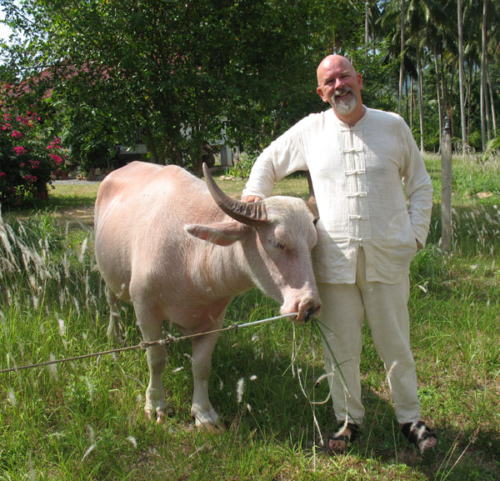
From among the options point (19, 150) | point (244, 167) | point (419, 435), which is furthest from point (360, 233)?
point (244, 167)

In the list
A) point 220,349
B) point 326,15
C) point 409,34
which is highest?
point 409,34

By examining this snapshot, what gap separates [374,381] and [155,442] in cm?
175

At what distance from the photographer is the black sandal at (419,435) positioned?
113 inches

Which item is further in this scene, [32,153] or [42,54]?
[32,153]

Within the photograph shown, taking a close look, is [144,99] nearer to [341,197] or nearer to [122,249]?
[122,249]

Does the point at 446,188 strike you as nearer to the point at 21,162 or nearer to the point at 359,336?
the point at 359,336

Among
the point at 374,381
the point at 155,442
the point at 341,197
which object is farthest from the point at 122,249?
the point at 374,381

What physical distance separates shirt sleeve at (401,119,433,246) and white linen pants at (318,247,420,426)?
0.34 m

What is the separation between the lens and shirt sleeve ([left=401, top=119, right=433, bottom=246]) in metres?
2.95

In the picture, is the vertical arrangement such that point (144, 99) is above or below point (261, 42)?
below

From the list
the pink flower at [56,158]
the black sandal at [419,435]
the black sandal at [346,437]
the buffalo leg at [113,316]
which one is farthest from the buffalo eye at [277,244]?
the pink flower at [56,158]

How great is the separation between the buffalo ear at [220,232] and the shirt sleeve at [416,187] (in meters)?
1.05

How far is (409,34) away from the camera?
4247 centimetres

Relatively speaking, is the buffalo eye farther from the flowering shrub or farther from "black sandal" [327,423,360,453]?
the flowering shrub
